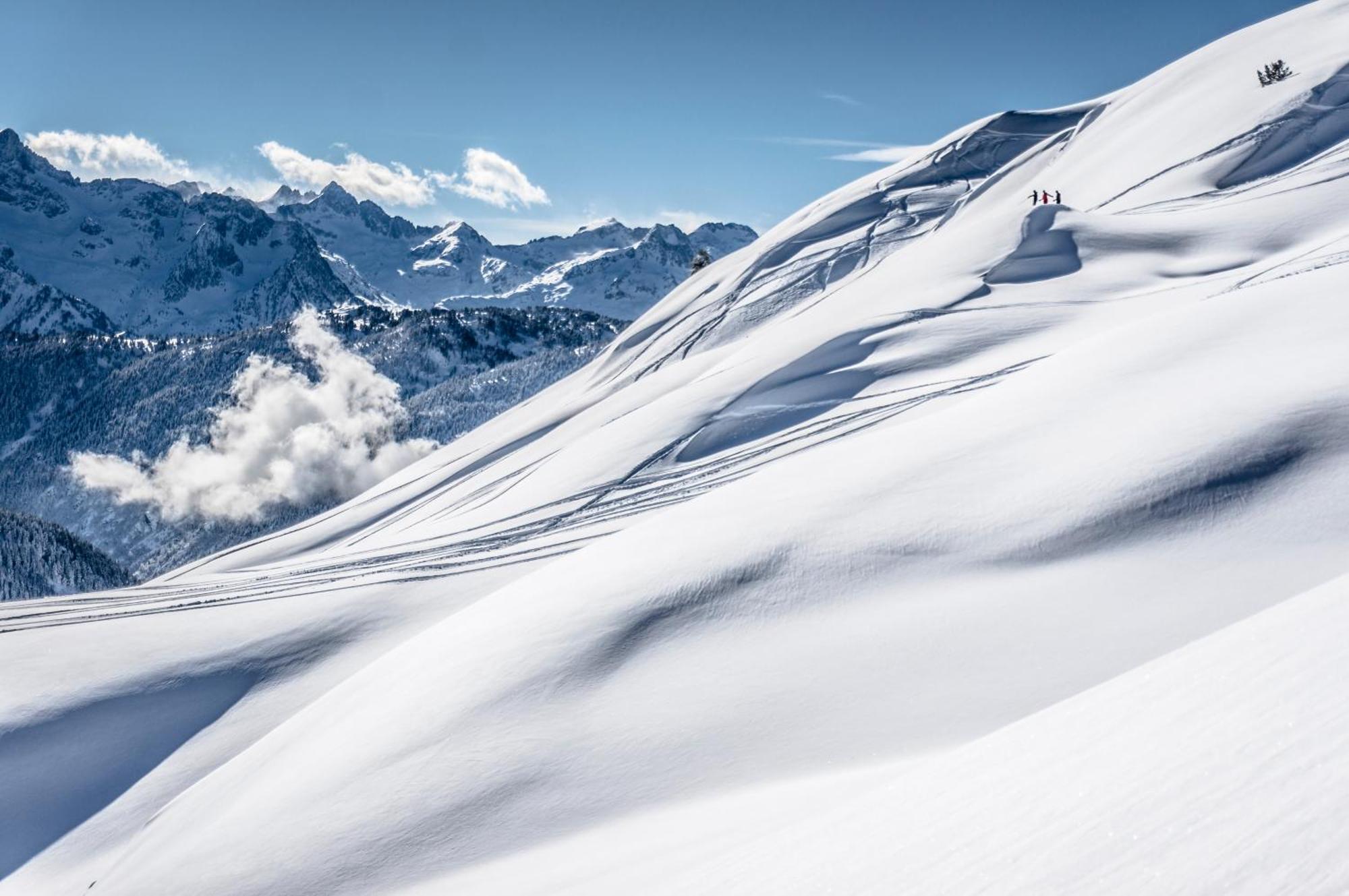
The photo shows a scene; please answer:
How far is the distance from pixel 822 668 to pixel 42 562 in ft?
457

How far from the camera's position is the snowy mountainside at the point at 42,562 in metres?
113

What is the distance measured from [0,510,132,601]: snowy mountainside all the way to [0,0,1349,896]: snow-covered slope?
124m

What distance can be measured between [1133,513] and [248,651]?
362 inches

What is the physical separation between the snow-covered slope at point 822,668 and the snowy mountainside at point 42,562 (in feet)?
405

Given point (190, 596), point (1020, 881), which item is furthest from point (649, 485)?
point (1020, 881)

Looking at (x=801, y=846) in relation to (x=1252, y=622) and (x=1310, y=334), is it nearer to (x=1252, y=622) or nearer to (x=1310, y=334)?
(x=1252, y=622)

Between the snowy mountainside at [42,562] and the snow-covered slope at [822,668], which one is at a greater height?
the snowy mountainside at [42,562]

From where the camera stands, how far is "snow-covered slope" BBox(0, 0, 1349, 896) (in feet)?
9.21

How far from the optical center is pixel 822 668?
6.16 metres

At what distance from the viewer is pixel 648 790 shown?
5.63 meters

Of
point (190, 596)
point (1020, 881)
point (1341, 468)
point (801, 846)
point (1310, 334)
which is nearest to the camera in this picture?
point (1020, 881)

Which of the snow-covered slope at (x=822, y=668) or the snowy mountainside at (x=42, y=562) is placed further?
the snowy mountainside at (x=42, y=562)

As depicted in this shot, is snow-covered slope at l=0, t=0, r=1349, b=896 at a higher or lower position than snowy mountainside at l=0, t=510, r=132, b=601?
lower

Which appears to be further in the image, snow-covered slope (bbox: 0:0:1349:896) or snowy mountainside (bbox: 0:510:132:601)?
snowy mountainside (bbox: 0:510:132:601)
